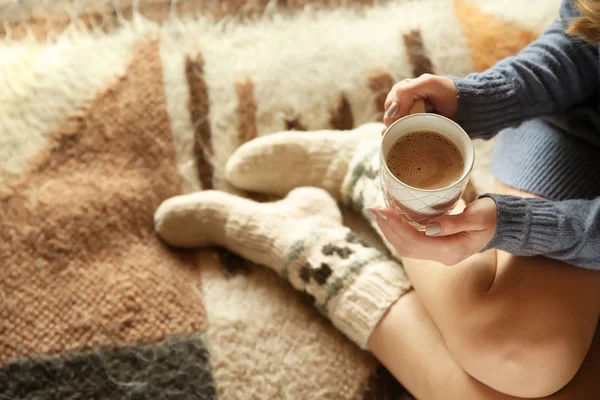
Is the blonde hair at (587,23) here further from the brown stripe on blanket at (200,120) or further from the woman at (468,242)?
the brown stripe on blanket at (200,120)

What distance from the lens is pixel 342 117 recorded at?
105 cm

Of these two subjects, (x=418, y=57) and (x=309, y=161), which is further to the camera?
(x=418, y=57)

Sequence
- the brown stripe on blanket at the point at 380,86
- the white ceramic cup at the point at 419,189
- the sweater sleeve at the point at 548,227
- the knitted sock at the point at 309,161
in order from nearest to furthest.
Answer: the white ceramic cup at the point at 419,189, the sweater sleeve at the point at 548,227, the knitted sock at the point at 309,161, the brown stripe on blanket at the point at 380,86

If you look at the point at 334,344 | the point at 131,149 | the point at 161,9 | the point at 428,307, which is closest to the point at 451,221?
the point at 428,307

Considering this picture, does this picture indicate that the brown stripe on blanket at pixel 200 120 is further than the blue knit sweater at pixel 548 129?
Yes

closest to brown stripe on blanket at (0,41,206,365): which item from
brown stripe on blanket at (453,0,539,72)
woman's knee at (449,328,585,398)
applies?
woman's knee at (449,328,585,398)

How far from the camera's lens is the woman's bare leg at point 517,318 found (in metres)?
0.73

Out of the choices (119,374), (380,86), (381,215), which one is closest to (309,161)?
(380,86)

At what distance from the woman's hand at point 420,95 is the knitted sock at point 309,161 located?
20cm

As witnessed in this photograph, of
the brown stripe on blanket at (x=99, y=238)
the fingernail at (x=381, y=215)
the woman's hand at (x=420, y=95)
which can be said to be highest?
the woman's hand at (x=420, y=95)

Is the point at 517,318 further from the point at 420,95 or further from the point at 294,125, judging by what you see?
the point at 294,125

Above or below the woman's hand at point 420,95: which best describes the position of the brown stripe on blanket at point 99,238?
below

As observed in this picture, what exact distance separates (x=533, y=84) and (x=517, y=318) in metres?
0.30

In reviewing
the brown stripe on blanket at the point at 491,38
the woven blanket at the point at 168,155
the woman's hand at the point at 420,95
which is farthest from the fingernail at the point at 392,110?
the brown stripe on blanket at the point at 491,38
